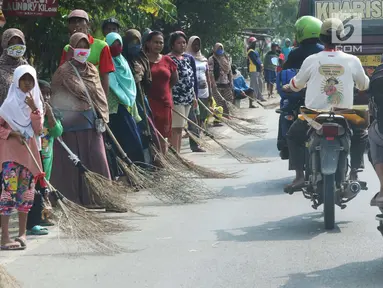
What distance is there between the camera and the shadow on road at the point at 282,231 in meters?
9.09

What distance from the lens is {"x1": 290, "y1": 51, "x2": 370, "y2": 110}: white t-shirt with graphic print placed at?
946 centimetres

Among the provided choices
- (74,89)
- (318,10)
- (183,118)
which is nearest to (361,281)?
(74,89)

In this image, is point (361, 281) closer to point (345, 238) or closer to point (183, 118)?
point (345, 238)

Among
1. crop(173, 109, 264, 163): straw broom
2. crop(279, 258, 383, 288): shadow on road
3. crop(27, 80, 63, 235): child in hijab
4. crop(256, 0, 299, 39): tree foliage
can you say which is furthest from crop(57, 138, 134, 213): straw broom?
crop(256, 0, 299, 39): tree foliage

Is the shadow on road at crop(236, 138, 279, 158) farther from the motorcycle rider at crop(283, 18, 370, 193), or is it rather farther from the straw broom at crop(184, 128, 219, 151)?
the motorcycle rider at crop(283, 18, 370, 193)

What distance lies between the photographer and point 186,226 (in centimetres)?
986

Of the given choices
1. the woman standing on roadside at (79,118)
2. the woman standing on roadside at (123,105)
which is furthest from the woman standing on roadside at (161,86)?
the woman standing on roadside at (79,118)

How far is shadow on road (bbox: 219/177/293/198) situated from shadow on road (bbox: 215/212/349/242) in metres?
1.87

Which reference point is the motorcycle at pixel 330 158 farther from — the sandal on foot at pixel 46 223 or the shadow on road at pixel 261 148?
the shadow on road at pixel 261 148

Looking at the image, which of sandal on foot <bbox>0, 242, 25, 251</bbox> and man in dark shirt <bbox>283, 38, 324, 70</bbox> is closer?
sandal on foot <bbox>0, 242, 25, 251</bbox>

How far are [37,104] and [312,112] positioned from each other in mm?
2395

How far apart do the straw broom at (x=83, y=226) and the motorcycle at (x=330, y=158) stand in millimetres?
1747

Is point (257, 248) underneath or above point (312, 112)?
underneath

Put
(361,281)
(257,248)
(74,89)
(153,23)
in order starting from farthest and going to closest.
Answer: (153,23), (74,89), (257,248), (361,281)
